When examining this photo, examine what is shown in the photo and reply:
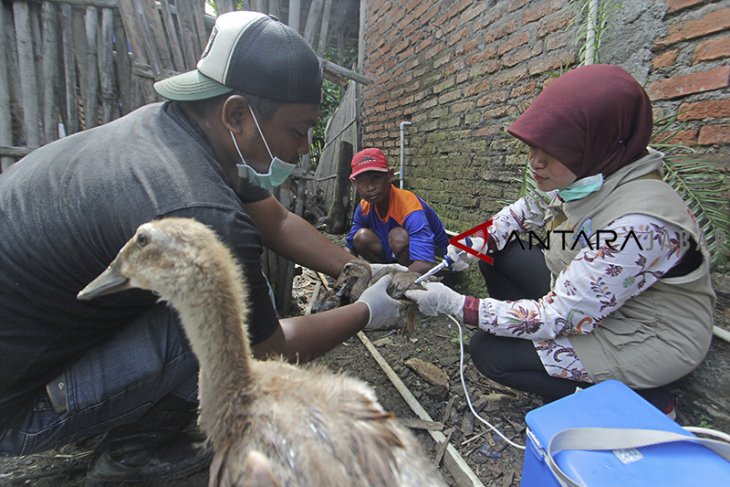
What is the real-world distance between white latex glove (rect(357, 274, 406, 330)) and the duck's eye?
4.37ft

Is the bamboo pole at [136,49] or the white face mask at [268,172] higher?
the bamboo pole at [136,49]

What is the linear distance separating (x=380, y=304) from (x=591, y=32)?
248cm

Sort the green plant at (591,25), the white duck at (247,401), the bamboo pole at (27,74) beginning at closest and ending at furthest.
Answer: the white duck at (247,401) < the green plant at (591,25) < the bamboo pole at (27,74)

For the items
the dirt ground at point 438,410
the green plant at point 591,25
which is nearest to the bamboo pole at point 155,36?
the dirt ground at point 438,410

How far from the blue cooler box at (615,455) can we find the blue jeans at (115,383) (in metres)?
1.61

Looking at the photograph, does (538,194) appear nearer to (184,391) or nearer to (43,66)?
(184,391)

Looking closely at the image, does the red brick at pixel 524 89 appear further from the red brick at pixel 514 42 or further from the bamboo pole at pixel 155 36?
the bamboo pole at pixel 155 36

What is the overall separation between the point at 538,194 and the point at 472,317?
4.39 feet

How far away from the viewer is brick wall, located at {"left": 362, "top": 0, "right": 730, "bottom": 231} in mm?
2188

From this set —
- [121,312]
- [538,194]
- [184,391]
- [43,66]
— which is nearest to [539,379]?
[538,194]

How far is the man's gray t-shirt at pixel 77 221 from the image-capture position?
1451mm

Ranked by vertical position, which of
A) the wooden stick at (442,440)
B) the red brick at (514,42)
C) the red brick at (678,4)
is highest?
the red brick at (514,42)

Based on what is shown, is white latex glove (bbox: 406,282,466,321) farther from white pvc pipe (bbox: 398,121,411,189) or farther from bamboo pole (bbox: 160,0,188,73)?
white pvc pipe (bbox: 398,121,411,189)

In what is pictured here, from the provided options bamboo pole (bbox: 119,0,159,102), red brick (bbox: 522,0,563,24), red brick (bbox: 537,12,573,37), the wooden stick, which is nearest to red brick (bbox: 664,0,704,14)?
red brick (bbox: 537,12,573,37)
